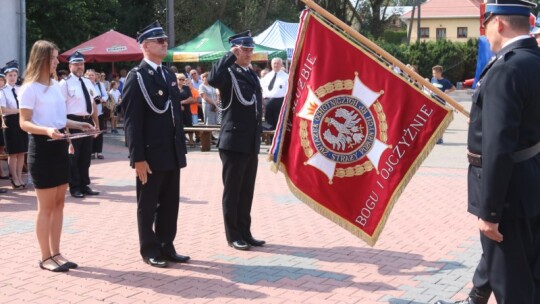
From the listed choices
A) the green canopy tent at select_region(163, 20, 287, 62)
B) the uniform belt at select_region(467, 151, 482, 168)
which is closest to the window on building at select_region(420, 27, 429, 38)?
the green canopy tent at select_region(163, 20, 287, 62)

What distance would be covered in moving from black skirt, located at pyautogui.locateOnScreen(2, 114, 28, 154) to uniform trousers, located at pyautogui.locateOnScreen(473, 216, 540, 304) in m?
8.98

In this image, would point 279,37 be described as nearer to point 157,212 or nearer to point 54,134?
point 157,212

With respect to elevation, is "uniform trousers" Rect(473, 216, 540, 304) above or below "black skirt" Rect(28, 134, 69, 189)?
below

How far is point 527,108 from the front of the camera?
378 centimetres

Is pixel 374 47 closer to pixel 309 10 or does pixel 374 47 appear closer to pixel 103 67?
pixel 309 10

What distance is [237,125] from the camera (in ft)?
22.6

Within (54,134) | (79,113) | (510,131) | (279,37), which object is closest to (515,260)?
(510,131)

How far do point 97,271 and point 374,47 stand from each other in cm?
319

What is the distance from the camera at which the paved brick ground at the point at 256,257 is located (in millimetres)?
5551

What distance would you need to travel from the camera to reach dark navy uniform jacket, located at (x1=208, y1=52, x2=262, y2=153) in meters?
6.81

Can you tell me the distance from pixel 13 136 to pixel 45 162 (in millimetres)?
5527

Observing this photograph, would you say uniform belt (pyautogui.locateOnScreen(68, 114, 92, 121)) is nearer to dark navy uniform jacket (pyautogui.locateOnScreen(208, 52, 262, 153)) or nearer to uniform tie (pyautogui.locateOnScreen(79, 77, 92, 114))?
uniform tie (pyautogui.locateOnScreen(79, 77, 92, 114))

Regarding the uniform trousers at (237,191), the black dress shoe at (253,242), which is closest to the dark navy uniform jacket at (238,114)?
the uniform trousers at (237,191)

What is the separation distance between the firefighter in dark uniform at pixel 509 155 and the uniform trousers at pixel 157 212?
313 centimetres
